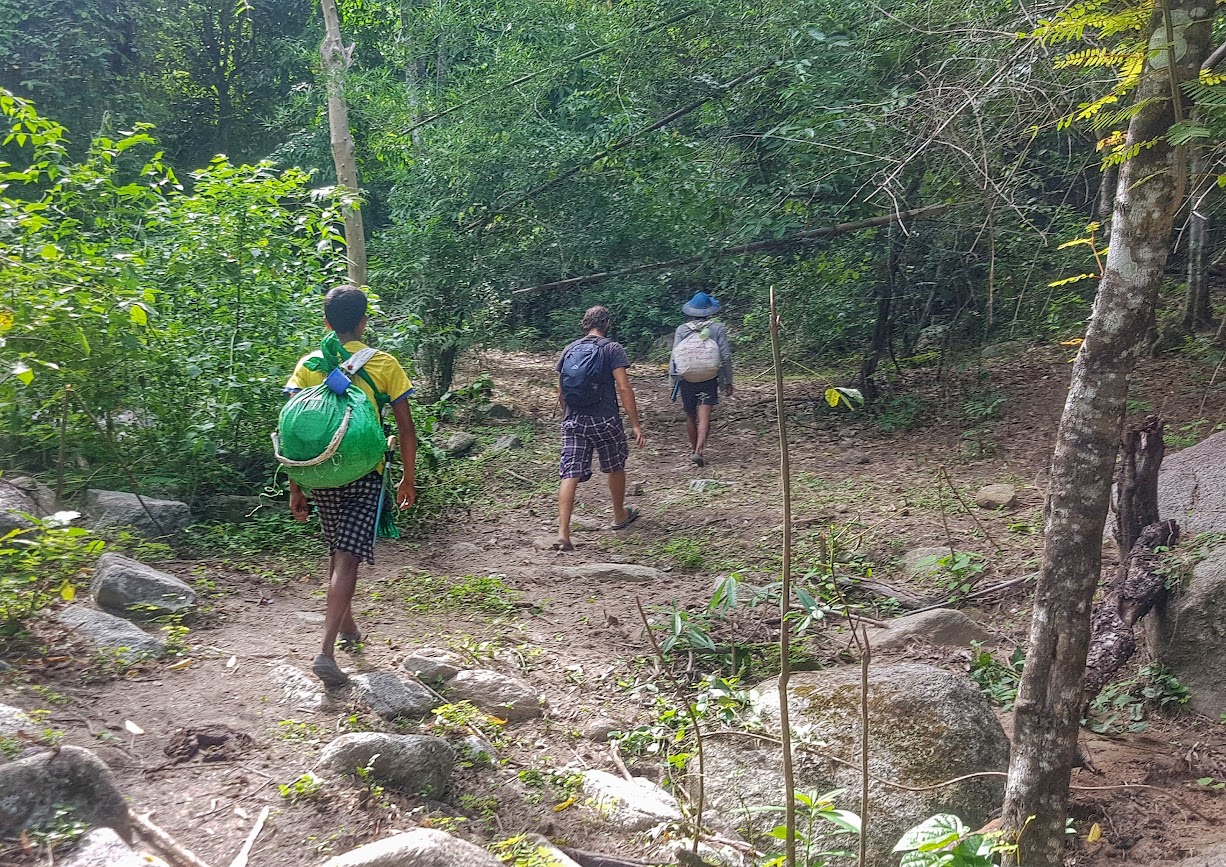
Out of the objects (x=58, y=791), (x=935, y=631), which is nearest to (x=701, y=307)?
(x=935, y=631)

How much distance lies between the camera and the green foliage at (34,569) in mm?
3977

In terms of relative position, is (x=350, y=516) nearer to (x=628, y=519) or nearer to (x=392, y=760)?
(x=392, y=760)

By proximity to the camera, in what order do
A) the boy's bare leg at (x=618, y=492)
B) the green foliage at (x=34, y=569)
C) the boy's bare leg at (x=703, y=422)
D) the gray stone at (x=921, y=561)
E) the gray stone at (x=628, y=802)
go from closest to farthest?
the gray stone at (x=628, y=802), the green foliage at (x=34, y=569), the gray stone at (x=921, y=561), the boy's bare leg at (x=618, y=492), the boy's bare leg at (x=703, y=422)

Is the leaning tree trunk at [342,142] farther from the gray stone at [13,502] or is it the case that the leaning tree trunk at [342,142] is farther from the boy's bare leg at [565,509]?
the gray stone at [13,502]

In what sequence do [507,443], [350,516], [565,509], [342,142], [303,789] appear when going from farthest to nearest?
[507,443] → [342,142] → [565,509] → [350,516] → [303,789]

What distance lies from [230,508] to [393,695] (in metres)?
3.03

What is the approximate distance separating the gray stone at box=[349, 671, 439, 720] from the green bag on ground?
887mm

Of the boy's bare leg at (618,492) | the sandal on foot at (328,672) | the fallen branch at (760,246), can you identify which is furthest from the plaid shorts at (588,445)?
the sandal on foot at (328,672)

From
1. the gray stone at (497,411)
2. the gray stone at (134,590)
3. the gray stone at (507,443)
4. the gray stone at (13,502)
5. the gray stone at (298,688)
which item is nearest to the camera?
the gray stone at (298,688)

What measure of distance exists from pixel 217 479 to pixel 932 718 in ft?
16.3

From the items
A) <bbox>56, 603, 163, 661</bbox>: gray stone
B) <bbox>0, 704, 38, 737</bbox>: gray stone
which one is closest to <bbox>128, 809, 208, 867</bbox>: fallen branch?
<bbox>0, 704, 38, 737</bbox>: gray stone

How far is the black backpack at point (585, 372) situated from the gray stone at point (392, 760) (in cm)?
420

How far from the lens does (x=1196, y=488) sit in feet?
18.4

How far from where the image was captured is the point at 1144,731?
168 inches
